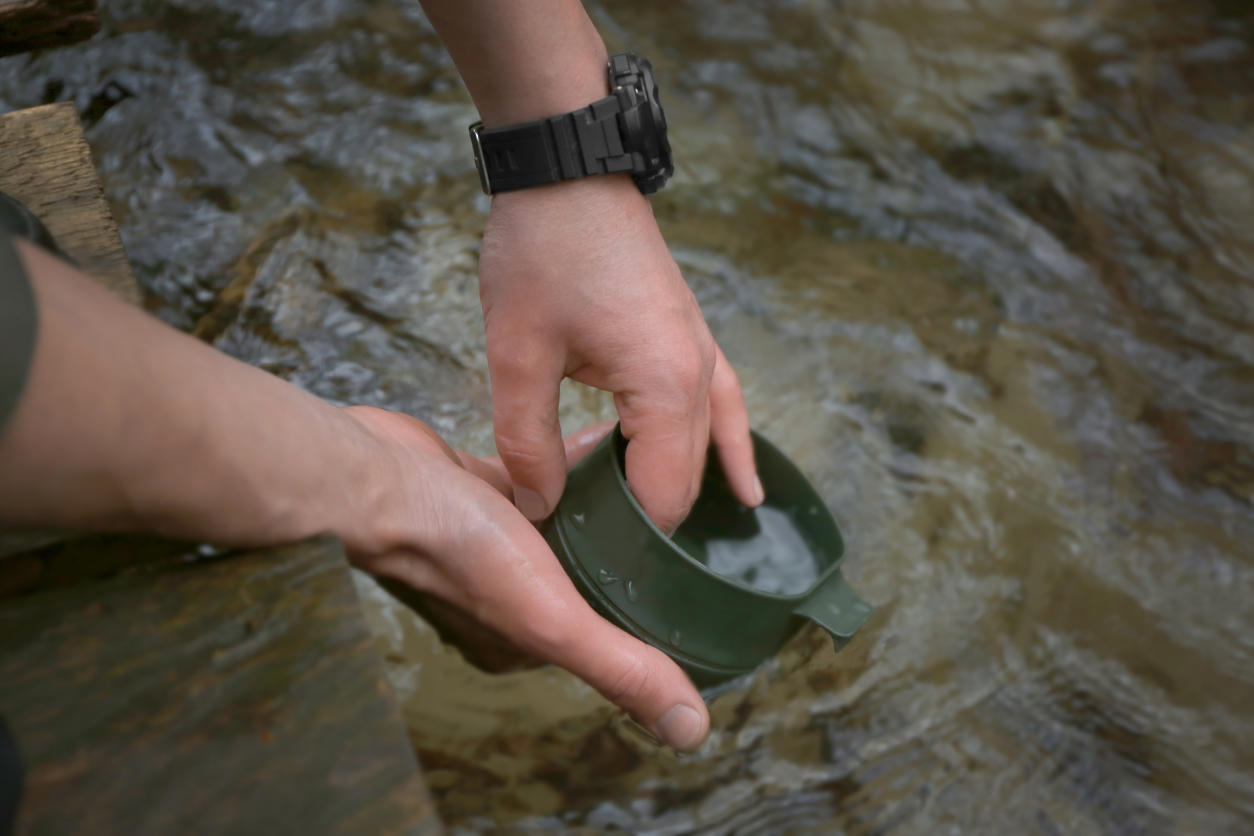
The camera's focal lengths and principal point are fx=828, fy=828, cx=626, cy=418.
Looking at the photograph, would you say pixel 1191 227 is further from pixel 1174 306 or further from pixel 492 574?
pixel 492 574

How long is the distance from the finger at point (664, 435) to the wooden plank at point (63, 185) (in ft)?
2.61

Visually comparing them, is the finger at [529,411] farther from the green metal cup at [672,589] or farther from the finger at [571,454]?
the finger at [571,454]

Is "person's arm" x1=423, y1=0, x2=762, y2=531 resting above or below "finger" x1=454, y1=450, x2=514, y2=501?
above

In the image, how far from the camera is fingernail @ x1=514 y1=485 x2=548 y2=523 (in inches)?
47.5

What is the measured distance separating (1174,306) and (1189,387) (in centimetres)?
26

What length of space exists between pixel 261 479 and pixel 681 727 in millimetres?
653

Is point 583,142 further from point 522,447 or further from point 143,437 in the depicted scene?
point 143,437

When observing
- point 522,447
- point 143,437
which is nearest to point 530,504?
point 522,447

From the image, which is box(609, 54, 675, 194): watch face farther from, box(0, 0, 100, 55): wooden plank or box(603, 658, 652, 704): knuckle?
box(0, 0, 100, 55): wooden plank

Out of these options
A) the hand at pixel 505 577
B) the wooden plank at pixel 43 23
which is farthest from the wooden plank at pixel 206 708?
the wooden plank at pixel 43 23

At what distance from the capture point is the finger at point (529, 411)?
1.16m

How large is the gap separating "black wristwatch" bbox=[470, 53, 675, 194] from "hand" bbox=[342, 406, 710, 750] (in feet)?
1.41

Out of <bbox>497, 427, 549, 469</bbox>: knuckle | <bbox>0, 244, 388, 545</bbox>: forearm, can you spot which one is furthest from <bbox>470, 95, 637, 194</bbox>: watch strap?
<bbox>0, 244, 388, 545</bbox>: forearm

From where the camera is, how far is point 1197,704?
5.25ft
